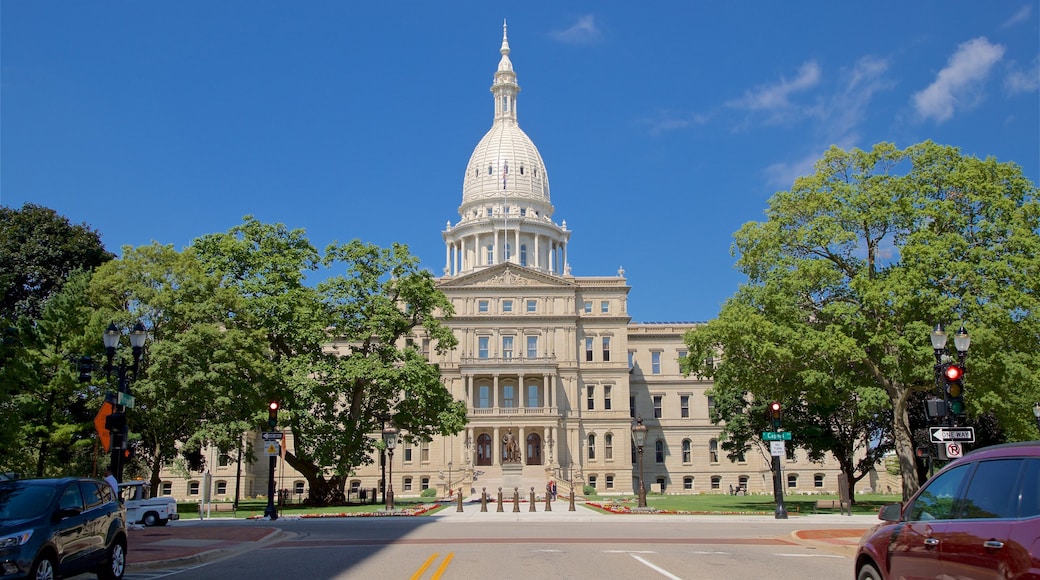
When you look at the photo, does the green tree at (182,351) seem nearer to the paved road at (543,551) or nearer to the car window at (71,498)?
the paved road at (543,551)

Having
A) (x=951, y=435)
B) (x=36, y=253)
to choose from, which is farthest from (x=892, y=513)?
(x=36, y=253)

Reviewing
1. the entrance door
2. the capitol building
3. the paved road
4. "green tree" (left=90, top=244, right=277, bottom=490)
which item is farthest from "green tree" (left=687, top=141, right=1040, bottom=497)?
the entrance door

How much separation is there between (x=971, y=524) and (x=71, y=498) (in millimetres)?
12614

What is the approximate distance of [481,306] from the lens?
8862 cm

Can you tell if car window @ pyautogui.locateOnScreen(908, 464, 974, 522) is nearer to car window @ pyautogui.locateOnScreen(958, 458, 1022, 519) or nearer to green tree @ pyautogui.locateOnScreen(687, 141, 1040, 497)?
car window @ pyautogui.locateOnScreen(958, 458, 1022, 519)

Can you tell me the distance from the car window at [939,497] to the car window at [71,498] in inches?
465

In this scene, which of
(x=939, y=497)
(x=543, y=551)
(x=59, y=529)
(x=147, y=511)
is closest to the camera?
(x=939, y=497)

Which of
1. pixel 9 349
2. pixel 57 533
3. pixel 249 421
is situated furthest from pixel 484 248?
pixel 57 533

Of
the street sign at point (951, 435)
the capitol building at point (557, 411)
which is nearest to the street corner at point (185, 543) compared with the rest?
the street sign at point (951, 435)

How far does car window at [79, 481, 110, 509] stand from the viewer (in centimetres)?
1467

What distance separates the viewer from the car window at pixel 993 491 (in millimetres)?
7867

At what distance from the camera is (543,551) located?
20609mm

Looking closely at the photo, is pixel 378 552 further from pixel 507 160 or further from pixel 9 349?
pixel 507 160

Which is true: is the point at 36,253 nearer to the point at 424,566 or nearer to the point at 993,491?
the point at 424,566
